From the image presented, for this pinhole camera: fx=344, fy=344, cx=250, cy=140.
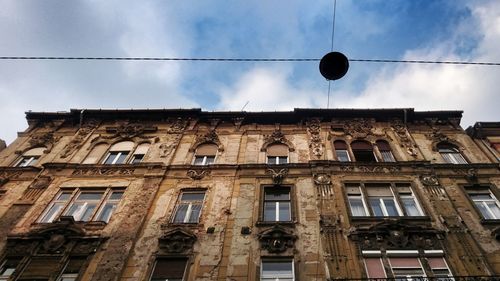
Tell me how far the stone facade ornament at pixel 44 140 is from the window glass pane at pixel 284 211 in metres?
10.7

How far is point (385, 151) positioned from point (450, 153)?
2.74 metres

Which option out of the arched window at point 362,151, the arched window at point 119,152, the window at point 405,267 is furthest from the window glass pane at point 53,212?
the arched window at point 362,151

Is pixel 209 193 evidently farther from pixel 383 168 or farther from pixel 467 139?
pixel 467 139

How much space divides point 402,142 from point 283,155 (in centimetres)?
520

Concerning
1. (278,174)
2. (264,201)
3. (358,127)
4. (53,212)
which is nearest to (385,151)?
(358,127)

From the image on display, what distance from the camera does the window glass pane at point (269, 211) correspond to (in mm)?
11617

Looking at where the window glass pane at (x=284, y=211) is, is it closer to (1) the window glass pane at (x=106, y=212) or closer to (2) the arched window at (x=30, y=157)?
(1) the window glass pane at (x=106, y=212)

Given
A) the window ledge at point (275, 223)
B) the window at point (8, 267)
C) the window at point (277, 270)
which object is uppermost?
the window ledge at point (275, 223)

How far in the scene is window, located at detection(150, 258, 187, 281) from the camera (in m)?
9.76

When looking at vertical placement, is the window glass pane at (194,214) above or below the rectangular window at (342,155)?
below

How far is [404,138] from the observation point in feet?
49.7

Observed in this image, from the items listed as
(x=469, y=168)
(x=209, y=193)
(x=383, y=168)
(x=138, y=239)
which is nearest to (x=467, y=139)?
(x=469, y=168)

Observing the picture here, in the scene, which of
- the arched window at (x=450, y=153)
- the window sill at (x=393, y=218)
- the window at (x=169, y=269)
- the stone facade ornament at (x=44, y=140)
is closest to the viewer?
the window at (x=169, y=269)

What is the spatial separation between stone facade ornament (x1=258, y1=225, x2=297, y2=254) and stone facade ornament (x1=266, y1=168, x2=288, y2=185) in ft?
8.04
